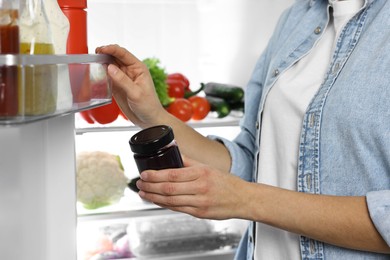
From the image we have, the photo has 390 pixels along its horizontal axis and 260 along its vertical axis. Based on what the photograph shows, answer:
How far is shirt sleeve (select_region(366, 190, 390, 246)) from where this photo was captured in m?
1.12

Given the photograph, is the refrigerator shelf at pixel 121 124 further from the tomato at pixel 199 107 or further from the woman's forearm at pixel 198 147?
the woman's forearm at pixel 198 147

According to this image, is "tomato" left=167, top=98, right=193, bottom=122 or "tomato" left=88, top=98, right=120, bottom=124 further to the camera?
"tomato" left=167, top=98, right=193, bottom=122

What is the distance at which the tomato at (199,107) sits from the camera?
8.92ft

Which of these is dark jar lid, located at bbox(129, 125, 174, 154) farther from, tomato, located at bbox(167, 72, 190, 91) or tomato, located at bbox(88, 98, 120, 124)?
tomato, located at bbox(167, 72, 190, 91)

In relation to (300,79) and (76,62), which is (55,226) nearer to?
(76,62)

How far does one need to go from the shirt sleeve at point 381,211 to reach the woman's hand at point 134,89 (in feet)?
1.58

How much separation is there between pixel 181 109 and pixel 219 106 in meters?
0.24

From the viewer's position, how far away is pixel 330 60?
1320 millimetres

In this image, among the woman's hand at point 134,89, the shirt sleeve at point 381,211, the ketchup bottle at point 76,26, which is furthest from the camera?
the woman's hand at point 134,89

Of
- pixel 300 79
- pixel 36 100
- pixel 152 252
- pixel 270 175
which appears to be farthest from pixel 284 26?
pixel 152 252

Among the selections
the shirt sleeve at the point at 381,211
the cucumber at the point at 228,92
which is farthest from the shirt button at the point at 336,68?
the cucumber at the point at 228,92

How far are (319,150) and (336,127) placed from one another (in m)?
0.06

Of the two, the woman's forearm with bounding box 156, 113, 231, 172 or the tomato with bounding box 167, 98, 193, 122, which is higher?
the woman's forearm with bounding box 156, 113, 231, 172

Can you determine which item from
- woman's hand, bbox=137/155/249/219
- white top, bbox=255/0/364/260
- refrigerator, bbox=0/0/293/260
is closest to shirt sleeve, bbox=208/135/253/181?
white top, bbox=255/0/364/260
